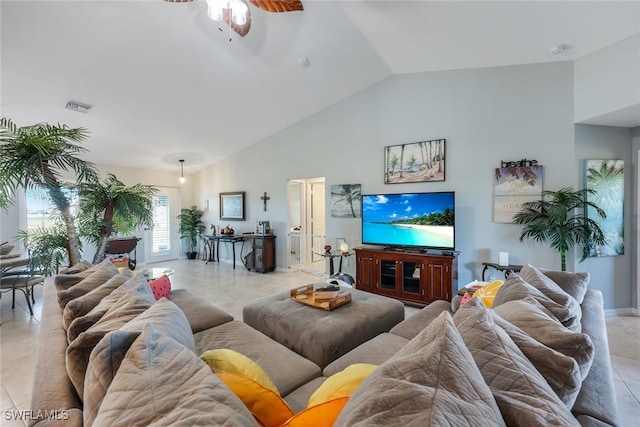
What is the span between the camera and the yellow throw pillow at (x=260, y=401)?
92 cm

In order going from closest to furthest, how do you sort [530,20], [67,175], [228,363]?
[228,363] → [530,20] → [67,175]

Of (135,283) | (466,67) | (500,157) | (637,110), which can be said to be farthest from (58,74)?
(637,110)

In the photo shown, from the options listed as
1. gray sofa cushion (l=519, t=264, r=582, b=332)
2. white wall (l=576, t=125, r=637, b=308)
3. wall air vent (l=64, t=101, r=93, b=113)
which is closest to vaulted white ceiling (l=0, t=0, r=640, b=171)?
wall air vent (l=64, t=101, r=93, b=113)

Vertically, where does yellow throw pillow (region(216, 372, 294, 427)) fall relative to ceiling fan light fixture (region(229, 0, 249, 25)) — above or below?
below

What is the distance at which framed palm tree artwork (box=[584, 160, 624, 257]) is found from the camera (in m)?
3.42

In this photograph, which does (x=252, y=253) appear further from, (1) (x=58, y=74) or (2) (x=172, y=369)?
(2) (x=172, y=369)

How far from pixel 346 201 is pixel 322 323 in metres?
3.12

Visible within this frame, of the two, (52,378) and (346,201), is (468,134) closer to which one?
(346,201)

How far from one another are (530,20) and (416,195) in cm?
215

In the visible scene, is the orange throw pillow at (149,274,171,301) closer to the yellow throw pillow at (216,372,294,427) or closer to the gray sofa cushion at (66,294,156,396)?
the gray sofa cushion at (66,294,156,396)

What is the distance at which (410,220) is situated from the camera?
409cm

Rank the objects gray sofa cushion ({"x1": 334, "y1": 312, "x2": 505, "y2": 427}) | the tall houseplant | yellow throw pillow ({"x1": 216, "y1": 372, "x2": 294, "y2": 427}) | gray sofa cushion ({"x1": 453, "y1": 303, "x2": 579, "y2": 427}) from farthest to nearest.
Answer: the tall houseplant < yellow throw pillow ({"x1": 216, "y1": 372, "x2": 294, "y2": 427}) < gray sofa cushion ({"x1": 453, "y1": 303, "x2": 579, "y2": 427}) < gray sofa cushion ({"x1": 334, "y1": 312, "x2": 505, "y2": 427})

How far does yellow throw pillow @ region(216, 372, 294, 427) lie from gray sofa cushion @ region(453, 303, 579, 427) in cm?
63

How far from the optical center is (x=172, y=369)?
822 millimetres
